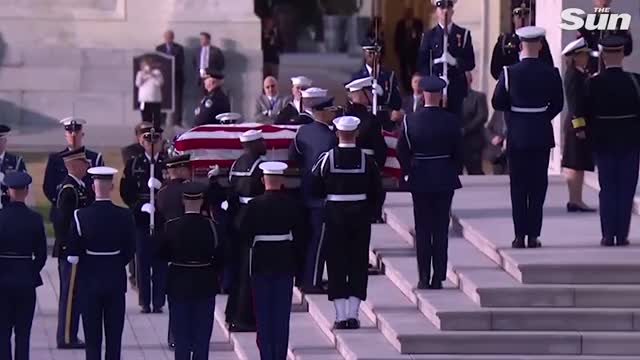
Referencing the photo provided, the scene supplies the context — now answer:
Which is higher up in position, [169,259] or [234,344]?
[169,259]

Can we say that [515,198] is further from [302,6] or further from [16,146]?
[302,6]

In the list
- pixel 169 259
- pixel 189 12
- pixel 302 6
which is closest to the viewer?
pixel 169 259

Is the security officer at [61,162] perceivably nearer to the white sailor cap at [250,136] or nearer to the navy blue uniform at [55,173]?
the navy blue uniform at [55,173]

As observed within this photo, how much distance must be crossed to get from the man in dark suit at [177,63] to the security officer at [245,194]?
51.1ft

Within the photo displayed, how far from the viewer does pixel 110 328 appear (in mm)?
16078

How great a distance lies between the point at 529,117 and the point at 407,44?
21.4 meters

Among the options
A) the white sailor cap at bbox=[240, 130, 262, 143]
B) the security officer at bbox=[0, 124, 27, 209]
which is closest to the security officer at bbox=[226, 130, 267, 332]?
the white sailor cap at bbox=[240, 130, 262, 143]

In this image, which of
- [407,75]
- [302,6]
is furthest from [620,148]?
[302,6]

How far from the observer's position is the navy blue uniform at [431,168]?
54.3 feet

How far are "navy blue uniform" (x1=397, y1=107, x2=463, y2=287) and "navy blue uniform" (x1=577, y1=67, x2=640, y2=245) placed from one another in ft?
3.79

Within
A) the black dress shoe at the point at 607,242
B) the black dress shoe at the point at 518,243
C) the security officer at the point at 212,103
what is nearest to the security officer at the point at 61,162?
the security officer at the point at 212,103

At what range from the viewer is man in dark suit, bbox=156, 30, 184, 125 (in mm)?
32938

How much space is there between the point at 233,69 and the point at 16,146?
13.9 ft

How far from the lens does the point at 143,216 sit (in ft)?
60.7
